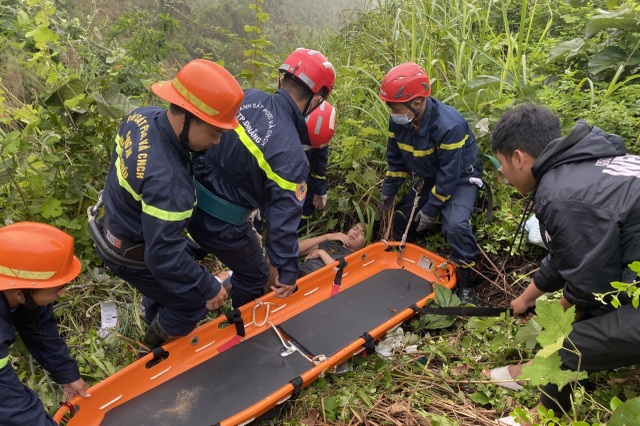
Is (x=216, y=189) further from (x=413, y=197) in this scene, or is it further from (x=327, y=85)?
(x=413, y=197)

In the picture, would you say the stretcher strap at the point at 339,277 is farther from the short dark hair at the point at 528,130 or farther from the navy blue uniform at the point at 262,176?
the short dark hair at the point at 528,130

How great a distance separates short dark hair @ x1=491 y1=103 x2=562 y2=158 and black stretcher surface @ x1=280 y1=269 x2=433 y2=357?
1.67m

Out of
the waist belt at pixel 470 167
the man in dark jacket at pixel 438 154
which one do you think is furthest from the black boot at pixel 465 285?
the waist belt at pixel 470 167

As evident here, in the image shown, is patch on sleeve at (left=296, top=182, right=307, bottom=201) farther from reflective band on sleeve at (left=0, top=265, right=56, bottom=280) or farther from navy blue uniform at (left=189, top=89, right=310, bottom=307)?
reflective band on sleeve at (left=0, top=265, right=56, bottom=280)

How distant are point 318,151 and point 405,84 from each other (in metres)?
1.01

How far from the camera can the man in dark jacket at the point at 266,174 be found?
2.59 m

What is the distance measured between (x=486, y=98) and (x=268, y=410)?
11.2ft

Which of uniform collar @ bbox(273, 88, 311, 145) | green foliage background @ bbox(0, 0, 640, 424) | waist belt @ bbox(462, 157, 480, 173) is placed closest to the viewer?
uniform collar @ bbox(273, 88, 311, 145)

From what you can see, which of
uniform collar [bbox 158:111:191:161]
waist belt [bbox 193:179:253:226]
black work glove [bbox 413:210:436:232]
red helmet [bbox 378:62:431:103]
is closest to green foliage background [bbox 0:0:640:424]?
black work glove [bbox 413:210:436:232]

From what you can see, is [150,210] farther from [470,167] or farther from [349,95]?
[349,95]

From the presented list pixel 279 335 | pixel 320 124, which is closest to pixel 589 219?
pixel 279 335

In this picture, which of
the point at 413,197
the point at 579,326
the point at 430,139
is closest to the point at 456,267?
the point at 413,197

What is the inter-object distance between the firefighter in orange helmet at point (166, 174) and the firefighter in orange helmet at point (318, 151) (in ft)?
4.40

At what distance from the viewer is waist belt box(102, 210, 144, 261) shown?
2.45m
